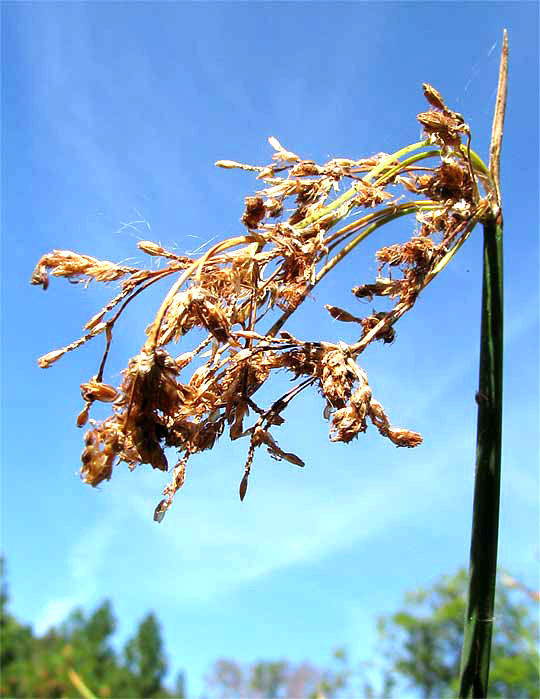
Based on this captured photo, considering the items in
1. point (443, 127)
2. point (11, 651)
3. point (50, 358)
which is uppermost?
point (11, 651)

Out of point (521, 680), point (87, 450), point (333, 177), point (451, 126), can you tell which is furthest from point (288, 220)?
point (521, 680)

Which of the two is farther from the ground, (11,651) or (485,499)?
(11,651)

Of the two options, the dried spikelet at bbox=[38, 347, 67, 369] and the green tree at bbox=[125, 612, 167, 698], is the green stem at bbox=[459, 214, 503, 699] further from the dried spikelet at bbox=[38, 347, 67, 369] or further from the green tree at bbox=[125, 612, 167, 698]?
the green tree at bbox=[125, 612, 167, 698]

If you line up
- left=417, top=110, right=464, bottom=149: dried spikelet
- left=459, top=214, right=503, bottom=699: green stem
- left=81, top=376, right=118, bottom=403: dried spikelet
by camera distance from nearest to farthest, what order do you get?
1. left=459, top=214, right=503, bottom=699: green stem
2. left=81, top=376, right=118, bottom=403: dried spikelet
3. left=417, top=110, right=464, bottom=149: dried spikelet

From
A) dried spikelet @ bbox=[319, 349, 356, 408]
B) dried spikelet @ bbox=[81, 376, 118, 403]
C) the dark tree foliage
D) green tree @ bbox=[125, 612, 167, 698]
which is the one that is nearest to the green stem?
dried spikelet @ bbox=[319, 349, 356, 408]

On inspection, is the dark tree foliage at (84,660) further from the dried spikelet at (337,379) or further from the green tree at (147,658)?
the dried spikelet at (337,379)

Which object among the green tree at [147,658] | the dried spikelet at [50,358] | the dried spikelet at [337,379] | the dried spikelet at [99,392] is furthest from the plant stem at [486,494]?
the green tree at [147,658]

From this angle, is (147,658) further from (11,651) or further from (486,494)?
(486,494)

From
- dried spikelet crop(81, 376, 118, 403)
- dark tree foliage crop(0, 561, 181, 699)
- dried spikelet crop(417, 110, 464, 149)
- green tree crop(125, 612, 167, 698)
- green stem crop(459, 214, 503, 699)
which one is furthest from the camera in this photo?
green tree crop(125, 612, 167, 698)

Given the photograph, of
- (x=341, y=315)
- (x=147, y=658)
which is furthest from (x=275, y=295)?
(x=147, y=658)

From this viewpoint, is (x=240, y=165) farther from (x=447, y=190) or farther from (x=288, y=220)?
(x=447, y=190)
